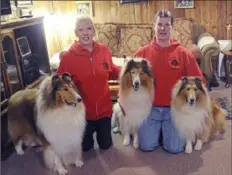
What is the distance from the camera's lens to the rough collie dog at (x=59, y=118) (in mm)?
2021

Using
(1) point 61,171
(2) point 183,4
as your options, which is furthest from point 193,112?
(2) point 183,4

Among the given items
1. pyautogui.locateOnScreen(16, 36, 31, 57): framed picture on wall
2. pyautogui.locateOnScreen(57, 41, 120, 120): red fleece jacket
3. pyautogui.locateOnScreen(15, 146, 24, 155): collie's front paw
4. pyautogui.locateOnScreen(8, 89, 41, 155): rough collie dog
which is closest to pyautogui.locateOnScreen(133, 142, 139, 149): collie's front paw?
pyautogui.locateOnScreen(57, 41, 120, 120): red fleece jacket

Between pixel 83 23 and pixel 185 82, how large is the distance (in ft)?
3.11

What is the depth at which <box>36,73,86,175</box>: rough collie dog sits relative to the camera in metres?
2.02

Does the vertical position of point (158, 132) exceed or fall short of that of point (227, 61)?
it falls short

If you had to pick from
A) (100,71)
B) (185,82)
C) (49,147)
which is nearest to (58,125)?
(49,147)

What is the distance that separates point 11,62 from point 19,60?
21 cm

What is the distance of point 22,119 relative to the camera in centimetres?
243

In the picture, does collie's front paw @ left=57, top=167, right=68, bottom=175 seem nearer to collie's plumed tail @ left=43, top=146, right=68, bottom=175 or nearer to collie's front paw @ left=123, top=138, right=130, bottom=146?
collie's plumed tail @ left=43, top=146, right=68, bottom=175

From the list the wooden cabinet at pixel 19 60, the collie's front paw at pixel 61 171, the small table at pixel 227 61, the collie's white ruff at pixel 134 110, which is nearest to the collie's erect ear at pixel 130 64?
the collie's white ruff at pixel 134 110

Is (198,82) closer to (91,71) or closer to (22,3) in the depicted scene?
(91,71)

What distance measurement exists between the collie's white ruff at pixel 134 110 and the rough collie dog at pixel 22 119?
753mm

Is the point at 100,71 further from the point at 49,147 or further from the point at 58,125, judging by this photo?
the point at 49,147

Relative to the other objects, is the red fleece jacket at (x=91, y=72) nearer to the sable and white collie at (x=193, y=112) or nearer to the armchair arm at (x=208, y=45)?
the sable and white collie at (x=193, y=112)
